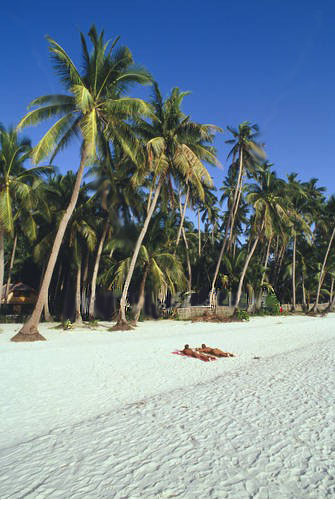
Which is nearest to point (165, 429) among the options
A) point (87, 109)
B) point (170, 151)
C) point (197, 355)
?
point (197, 355)

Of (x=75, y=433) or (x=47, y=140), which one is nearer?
(x=75, y=433)

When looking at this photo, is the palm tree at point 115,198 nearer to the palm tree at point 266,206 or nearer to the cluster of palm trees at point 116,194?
the cluster of palm trees at point 116,194

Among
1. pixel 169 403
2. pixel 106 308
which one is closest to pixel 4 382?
pixel 169 403

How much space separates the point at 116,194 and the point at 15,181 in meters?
5.18

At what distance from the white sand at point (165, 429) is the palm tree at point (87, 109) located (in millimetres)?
5499

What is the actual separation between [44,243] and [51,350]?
9.89m

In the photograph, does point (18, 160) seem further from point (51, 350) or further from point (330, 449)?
point (330, 449)

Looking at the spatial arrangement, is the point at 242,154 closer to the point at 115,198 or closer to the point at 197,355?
the point at 115,198

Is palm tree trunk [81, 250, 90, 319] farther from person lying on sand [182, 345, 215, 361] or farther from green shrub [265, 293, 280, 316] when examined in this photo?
green shrub [265, 293, 280, 316]

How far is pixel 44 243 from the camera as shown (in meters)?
18.1

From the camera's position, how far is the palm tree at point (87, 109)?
462 inches

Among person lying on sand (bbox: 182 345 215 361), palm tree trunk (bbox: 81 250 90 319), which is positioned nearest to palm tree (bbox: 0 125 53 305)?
palm tree trunk (bbox: 81 250 90 319)

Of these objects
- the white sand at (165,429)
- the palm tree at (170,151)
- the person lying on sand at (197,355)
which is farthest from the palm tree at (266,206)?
the white sand at (165,429)
